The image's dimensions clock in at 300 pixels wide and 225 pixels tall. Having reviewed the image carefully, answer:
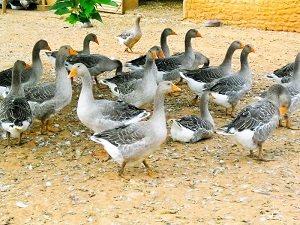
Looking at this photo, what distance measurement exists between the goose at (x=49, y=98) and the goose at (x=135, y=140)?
1.77 meters

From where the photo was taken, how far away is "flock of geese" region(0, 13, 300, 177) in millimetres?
6270

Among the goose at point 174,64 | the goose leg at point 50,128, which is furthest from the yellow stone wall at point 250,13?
the goose leg at point 50,128

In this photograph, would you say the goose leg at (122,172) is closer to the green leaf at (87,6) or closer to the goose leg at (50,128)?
the green leaf at (87,6)

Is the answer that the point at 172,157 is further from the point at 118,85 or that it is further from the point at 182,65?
the point at 182,65

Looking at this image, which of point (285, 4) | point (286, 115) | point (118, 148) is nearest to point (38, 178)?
point (118, 148)

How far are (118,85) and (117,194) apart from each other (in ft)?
10.2

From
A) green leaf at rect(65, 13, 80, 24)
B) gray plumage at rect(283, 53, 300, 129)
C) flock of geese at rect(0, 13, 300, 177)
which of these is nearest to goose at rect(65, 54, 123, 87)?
flock of geese at rect(0, 13, 300, 177)

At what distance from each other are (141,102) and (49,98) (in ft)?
4.66

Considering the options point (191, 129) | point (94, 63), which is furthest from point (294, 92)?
point (94, 63)

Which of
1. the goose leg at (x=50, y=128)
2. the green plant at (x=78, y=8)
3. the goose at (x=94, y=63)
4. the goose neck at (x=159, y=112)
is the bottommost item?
the goose leg at (x=50, y=128)

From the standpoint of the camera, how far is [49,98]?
786 centimetres

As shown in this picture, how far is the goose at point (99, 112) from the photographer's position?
22.7 feet

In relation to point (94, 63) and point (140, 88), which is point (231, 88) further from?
point (94, 63)

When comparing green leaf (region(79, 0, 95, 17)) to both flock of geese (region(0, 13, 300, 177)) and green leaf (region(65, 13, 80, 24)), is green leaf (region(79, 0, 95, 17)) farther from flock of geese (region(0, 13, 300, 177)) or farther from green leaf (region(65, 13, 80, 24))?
flock of geese (region(0, 13, 300, 177))
